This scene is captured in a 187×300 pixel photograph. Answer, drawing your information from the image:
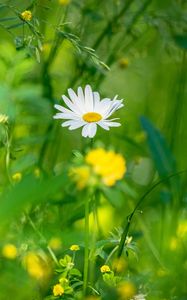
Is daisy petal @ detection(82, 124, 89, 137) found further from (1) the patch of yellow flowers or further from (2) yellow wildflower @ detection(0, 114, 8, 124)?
(1) the patch of yellow flowers

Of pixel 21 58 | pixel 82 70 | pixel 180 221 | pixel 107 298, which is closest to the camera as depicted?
pixel 107 298

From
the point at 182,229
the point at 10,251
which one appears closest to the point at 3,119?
the point at 10,251

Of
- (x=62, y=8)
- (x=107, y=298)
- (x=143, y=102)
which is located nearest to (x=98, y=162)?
(x=107, y=298)

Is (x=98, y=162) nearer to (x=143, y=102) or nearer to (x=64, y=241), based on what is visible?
(x=64, y=241)

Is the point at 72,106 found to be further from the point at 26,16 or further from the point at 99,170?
the point at 99,170

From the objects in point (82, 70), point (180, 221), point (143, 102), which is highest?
point (143, 102)

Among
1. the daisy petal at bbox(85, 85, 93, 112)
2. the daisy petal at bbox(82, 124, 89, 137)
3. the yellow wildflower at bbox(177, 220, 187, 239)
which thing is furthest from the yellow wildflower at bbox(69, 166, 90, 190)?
Answer: the yellow wildflower at bbox(177, 220, 187, 239)
